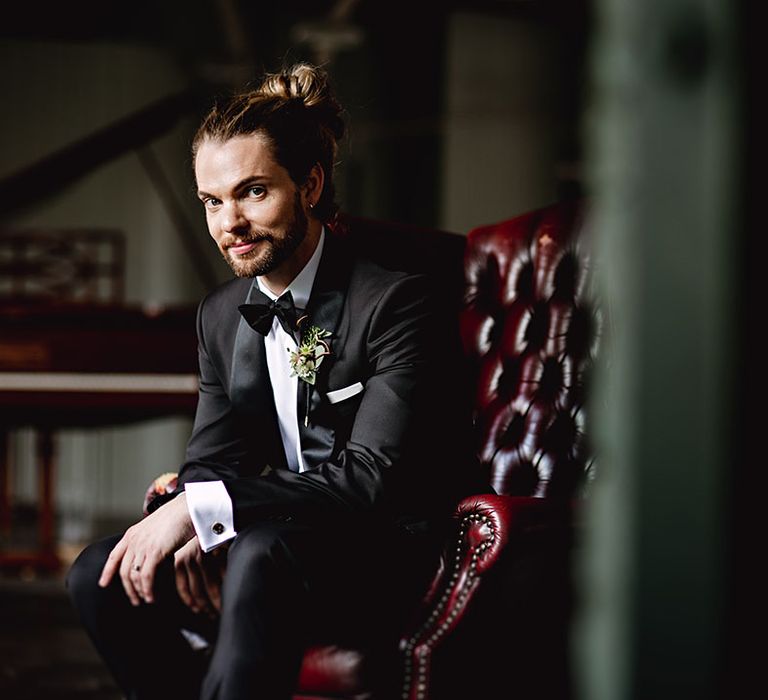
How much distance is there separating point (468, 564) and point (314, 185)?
0.75 metres

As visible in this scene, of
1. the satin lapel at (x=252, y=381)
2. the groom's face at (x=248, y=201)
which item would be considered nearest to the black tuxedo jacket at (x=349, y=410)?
the satin lapel at (x=252, y=381)

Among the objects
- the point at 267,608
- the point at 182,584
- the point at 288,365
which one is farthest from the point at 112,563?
the point at 288,365

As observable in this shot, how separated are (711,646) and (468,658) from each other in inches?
46.3

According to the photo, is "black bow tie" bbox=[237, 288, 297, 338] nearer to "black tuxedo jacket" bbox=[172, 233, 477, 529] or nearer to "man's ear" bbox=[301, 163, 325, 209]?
"black tuxedo jacket" bbox=[172, 233, 477, 529]

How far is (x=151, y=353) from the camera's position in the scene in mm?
4086

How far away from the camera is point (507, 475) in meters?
2.20

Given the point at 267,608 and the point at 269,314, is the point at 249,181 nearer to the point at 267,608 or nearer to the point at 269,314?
the point at 269,314

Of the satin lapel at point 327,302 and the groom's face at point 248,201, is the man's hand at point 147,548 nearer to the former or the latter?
the satin lapel at point 327,302

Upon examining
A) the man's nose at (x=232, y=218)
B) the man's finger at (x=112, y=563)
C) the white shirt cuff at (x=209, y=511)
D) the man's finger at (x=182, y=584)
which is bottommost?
the man's finger at (x=182, y=584)

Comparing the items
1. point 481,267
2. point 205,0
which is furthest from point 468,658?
point 205,0

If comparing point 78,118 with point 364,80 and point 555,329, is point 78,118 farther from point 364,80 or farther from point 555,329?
point 555,329

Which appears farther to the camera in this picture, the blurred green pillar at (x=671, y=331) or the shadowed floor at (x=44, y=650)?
the shadowed floor at (x=44, y=650)

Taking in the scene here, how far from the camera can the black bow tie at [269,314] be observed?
187 cm

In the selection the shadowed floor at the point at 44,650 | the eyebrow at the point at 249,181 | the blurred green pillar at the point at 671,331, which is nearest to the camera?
the blurred green pillar at the point at 671,331
